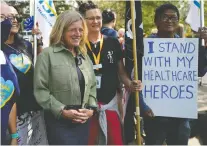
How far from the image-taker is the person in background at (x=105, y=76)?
309 cm

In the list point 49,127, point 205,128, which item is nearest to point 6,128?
point 49,127

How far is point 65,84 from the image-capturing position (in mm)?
2582

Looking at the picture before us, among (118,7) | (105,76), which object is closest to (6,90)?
(105,76)

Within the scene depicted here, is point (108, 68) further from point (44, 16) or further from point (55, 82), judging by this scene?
point (44, 16)

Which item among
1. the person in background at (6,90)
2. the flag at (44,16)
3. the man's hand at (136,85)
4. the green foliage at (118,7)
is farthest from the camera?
the green foliage at (118,7)

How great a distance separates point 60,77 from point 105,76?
0.62 metres

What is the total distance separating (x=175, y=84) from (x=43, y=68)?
1392 millimetres

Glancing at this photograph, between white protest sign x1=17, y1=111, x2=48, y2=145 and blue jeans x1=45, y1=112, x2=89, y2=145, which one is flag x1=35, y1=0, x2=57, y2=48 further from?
blue jeans x1=45, y1=112, x2=89, y2=145

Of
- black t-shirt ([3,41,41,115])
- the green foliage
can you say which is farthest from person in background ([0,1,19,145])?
the green foliage

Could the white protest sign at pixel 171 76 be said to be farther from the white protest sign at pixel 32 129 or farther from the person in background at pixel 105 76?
the white protest sign at pixel 32 129

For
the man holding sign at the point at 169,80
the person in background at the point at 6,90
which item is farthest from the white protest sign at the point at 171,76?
the person in background at the point at 6,90

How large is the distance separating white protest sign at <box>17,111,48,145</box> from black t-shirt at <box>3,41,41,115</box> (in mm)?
119

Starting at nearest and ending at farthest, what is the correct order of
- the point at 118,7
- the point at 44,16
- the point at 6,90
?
the point at 6,90, the point at 44,16, the point at 118,7

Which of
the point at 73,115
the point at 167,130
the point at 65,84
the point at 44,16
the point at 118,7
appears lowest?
the point at 167,130
